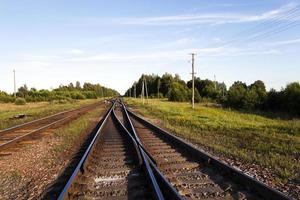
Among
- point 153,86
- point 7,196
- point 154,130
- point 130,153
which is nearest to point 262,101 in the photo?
point 154,130

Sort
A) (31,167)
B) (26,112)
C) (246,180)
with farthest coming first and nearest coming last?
(26,112), (31,167), (246,180)

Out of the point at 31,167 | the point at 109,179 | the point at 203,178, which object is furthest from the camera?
the point at 31,167

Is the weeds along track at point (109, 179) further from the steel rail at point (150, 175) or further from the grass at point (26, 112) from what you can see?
the grass at point (26, 112)

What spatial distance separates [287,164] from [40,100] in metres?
98.6

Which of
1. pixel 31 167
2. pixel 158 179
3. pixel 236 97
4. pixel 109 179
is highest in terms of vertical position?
pixel 236 97

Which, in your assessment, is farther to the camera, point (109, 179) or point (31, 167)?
point (31, 167)

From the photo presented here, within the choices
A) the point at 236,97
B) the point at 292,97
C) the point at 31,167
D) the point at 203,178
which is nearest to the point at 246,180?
the point at 203,178

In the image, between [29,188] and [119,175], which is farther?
[119,175]

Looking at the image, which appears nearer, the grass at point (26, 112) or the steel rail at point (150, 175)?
the steel rail at point (150, 175)

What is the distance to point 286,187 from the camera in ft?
23.2

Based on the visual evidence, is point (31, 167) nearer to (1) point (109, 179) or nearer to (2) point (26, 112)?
(1) point (109, 179)

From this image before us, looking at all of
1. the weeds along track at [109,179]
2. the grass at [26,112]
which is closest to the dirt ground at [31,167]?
the weeds along track at [109,179]

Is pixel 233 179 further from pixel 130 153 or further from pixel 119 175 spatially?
pixel 130 153

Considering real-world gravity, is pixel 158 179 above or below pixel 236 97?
below
